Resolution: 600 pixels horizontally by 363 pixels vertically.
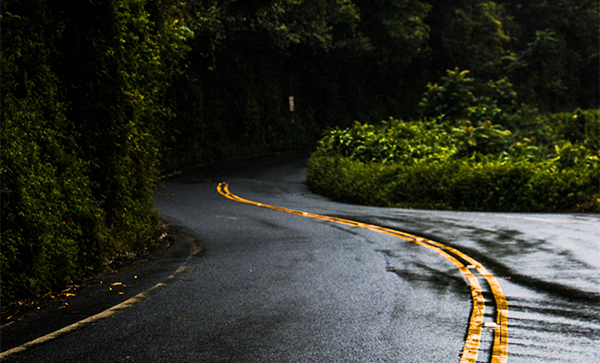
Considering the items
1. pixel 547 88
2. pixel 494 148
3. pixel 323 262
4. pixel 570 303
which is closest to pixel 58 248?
pixel 323 262

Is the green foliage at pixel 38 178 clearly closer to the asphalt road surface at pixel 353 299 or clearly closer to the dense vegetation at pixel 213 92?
the dense vegetation at pixel 213 92

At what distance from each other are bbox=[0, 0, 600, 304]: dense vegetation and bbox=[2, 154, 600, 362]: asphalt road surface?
1.17 metres

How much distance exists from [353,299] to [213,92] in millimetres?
31007

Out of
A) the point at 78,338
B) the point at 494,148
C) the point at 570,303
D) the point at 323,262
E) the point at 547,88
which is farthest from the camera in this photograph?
the point at 547,88

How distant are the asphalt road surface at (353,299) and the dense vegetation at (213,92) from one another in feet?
3.84

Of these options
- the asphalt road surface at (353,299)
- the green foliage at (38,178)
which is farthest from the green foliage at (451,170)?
the green foliage at (38,178)

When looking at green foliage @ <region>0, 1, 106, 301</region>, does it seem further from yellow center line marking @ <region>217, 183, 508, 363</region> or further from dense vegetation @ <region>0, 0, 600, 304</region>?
yellow center line marking @ <region>217, 183, 508, 363</region>

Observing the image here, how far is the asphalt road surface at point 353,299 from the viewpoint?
4.96 m

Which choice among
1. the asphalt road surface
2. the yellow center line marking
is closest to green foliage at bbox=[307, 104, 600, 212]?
the asphalt road surface

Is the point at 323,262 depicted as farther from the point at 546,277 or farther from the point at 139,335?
the point at 139,335

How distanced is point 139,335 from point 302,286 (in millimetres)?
2378

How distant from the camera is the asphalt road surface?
4965 millimetres

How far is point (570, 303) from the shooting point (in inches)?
244

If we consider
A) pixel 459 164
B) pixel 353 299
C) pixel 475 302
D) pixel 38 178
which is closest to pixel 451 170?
pixel 459 164
